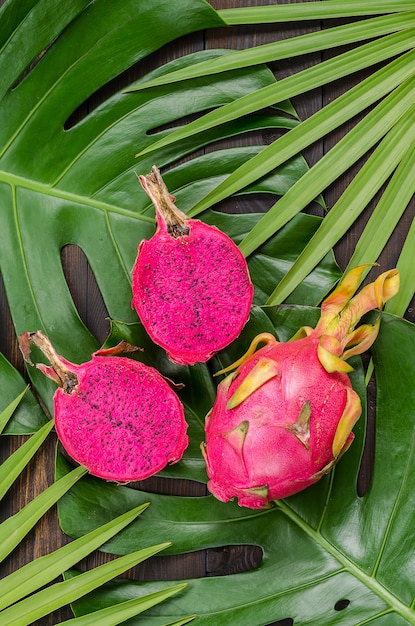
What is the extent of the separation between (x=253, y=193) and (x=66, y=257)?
34 centimetres

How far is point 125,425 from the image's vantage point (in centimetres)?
113

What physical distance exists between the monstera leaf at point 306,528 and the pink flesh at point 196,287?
6 centimetres

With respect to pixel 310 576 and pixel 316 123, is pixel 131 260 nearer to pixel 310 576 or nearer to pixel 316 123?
pixel 316 123

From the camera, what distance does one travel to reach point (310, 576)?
3.74 feet

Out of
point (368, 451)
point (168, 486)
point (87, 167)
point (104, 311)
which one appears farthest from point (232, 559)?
point (87, 167)

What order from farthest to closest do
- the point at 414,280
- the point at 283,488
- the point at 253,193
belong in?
1. the point at 253,193
2. the point at 414,280
3. the point at 283,488

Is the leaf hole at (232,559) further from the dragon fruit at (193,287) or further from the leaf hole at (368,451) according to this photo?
the dragon fruit at (193,287)

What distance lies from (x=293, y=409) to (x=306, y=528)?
26 cm

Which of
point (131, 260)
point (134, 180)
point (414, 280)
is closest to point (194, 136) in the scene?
point (134, 180)

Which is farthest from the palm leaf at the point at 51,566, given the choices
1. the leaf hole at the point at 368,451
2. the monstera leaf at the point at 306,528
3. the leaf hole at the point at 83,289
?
the leaf hole at the point at 368,451

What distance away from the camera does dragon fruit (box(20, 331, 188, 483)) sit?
112cm

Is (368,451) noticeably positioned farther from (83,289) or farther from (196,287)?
(83,289)

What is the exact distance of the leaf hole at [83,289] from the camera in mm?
1285

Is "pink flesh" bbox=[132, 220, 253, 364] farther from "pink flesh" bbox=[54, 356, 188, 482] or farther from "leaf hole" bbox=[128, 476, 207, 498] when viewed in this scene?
"leaf hole" bbox=[128, 476, 207, 498]
